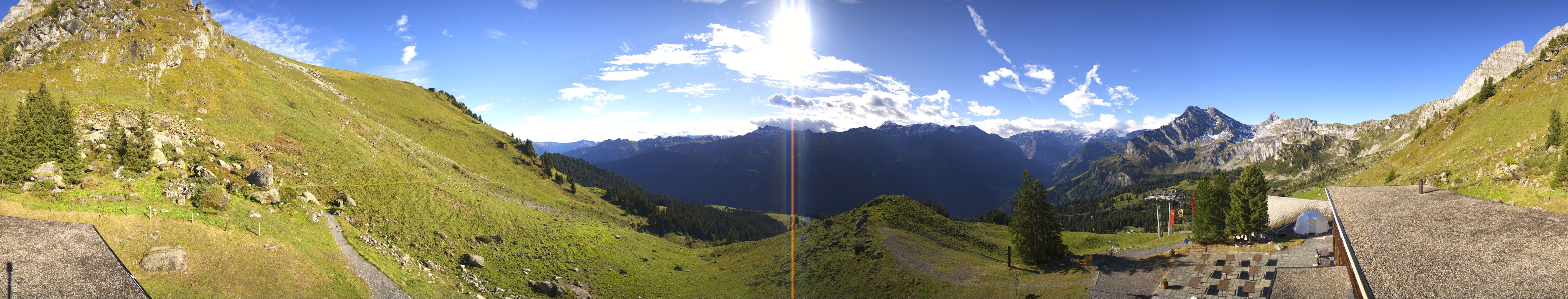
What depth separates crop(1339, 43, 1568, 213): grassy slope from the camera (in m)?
43.1

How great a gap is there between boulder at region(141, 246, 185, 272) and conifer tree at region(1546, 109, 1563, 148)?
109194 mm

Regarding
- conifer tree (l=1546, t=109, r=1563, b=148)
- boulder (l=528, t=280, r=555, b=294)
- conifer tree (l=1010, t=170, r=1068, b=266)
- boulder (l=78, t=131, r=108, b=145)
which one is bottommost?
boulder (l=528, t=280, r=555, b=294)

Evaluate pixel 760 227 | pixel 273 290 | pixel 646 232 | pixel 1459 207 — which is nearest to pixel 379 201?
pixel 273 290

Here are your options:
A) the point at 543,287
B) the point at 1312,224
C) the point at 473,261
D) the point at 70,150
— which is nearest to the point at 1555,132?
the point at 1312,224

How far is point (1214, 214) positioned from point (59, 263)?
9247 centimetres

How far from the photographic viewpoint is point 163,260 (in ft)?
95.0

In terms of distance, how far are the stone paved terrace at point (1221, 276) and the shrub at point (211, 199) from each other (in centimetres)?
6965

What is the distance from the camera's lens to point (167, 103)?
51406 millimetres

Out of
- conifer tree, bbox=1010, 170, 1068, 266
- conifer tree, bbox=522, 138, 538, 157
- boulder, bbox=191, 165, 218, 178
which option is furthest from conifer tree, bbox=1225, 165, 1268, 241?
conifer tree, bbox=522, 138, 538, 157

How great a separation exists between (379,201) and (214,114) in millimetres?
21648

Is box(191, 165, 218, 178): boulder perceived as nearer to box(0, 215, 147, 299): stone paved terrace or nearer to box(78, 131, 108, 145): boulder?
box(78, 131, 108, 145): boulder

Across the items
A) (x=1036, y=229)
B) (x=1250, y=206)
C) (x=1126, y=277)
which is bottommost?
(x=1126, y=277)

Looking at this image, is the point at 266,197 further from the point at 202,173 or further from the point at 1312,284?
the point at 1312,284

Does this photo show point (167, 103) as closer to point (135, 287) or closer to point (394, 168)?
point (394, 168)
